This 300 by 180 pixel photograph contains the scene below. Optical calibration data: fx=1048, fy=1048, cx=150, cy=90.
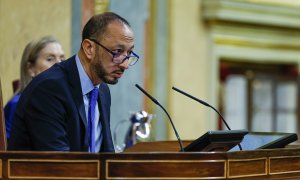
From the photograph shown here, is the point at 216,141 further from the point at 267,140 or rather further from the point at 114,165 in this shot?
the point at 267,140

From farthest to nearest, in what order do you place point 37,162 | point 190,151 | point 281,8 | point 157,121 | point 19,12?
point 281,8
point 157,121
point 19,12
point 190,151
point 37,162

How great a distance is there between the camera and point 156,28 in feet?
34.3

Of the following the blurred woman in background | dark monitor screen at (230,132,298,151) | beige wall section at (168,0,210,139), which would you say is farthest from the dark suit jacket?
beige wall section at (168,0,210,139)

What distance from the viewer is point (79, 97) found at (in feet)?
14.7

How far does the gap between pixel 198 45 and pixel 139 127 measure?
3.71m

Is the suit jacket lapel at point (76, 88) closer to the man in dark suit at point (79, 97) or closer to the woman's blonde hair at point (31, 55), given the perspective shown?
the man in dark suit at point (79, 97)

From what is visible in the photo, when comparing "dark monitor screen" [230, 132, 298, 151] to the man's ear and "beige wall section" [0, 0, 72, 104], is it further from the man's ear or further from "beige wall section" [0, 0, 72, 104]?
"beige wall section" [0, 0, 72, 104]

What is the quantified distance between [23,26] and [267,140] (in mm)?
3148

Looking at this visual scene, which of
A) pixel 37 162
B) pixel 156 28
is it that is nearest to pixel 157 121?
pixel 156 28

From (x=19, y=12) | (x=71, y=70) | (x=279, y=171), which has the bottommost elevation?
(x=279, y=171)

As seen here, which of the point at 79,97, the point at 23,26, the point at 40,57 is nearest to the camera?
the point at 79,97

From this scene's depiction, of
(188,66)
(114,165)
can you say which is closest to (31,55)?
(114,165)

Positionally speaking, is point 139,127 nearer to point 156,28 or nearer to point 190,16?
point 156,28

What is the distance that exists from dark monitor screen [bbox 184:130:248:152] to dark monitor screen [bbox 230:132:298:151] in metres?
0.28
